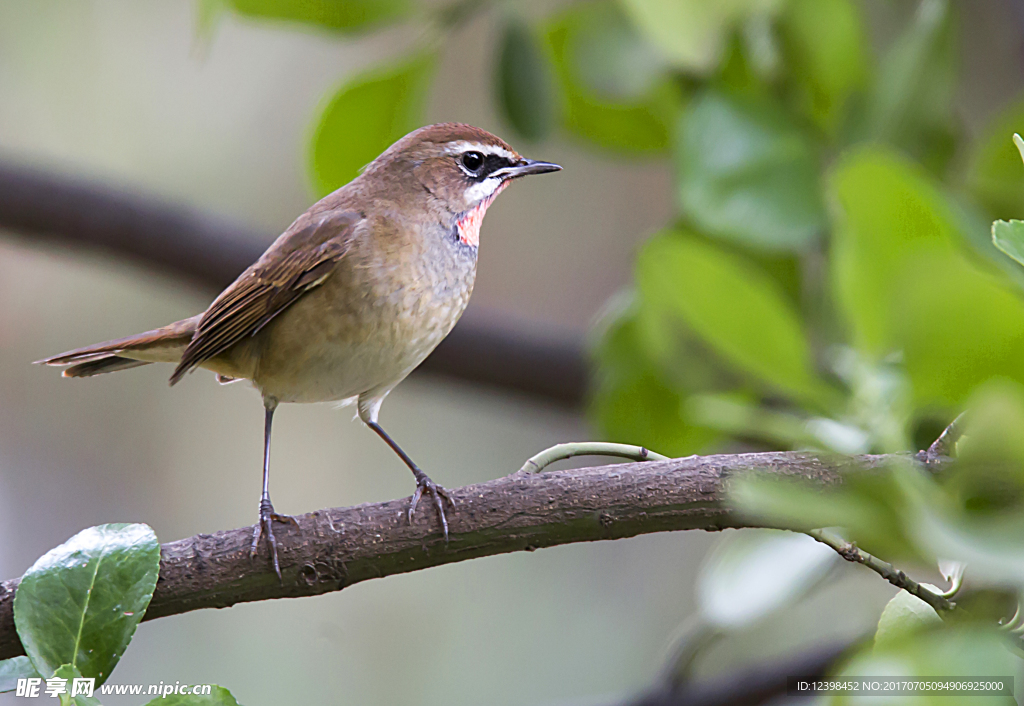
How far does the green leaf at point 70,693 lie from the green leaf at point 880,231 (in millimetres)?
911

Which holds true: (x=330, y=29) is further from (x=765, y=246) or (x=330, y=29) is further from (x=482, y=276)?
(x=482, y=276)

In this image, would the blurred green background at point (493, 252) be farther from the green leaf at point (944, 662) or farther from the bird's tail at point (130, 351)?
the green leaf at point (944, 662)

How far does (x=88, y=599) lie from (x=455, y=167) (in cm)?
144

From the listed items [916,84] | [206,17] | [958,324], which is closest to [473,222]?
[206,17]

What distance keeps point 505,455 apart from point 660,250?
4027mm

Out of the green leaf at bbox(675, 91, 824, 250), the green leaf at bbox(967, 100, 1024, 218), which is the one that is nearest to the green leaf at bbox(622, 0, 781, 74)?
the green leaf at bbox(675, 91, 824, 250)

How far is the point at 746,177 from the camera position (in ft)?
5.99

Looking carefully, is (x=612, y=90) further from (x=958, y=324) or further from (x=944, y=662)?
(x=944, y=662)

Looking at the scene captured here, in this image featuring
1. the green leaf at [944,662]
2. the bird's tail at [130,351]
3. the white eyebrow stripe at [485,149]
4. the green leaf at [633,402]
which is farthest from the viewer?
the bird's tail at [130,351]

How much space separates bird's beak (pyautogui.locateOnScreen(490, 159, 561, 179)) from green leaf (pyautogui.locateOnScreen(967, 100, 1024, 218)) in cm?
84

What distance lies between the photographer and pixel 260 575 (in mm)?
1393

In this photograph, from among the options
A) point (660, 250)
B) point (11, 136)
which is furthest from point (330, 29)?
point (11, 136)

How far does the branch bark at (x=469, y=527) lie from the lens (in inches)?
49.1

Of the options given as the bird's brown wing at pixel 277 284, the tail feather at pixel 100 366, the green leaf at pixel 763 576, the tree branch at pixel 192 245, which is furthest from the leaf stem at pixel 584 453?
the tree branch at pixel 192 245
